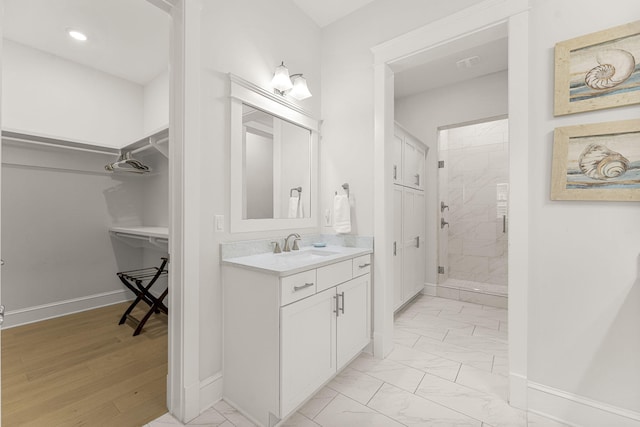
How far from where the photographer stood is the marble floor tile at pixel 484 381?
5.99ft

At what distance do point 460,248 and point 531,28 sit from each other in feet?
10.6

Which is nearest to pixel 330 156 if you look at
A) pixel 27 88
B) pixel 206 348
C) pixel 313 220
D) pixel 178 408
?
pixel 313 220

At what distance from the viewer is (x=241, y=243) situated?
1.88 meters

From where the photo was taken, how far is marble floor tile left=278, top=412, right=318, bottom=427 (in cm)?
155

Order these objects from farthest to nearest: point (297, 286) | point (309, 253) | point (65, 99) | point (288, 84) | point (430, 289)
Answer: point (430, 289) → point (65, 99) → point (309, 253) → point (288, 84) → point (297, 286)

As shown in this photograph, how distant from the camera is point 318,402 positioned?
1.73 metres

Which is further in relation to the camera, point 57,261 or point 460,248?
point 460,248

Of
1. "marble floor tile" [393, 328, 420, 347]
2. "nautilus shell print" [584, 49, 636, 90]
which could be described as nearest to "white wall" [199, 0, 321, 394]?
"marble floor tile" [393, 328, 420, 347]

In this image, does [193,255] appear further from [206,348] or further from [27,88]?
[27,88]

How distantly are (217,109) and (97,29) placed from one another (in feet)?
6.65

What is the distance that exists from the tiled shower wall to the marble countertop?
2559 mm

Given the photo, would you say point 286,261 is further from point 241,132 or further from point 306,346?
point 241,132

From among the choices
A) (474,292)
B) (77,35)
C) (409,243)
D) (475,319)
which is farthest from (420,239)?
(77,35)

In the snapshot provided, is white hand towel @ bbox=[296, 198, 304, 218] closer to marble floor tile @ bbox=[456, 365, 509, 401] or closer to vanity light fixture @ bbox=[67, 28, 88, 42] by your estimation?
marble floor tile @ bbox=[456, 365, 509, 401]
